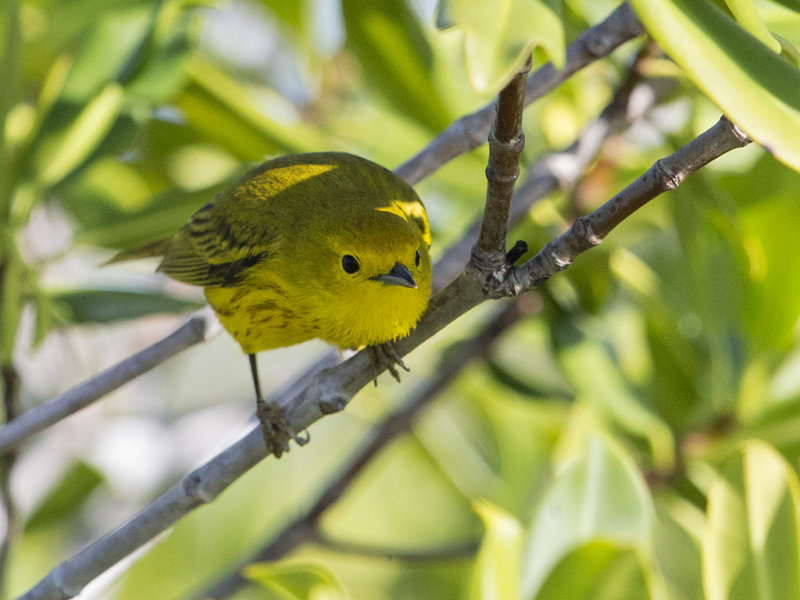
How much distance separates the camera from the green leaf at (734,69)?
3.65 ft

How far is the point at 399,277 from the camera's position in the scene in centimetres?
192

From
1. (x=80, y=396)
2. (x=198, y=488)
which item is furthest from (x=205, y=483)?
(x=80, y=396)

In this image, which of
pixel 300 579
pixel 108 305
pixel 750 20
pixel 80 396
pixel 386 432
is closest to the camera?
pixel 750 20

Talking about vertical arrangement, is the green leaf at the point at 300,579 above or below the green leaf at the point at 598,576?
above

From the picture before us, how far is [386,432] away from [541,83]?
1.15m

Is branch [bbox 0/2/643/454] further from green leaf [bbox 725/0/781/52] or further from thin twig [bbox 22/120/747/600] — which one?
green leaf [bbox 725/0/781/52]

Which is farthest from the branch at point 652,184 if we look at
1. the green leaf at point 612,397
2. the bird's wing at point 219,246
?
the bird's wing at point 219,246

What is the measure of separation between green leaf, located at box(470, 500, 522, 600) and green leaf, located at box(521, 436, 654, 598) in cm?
12

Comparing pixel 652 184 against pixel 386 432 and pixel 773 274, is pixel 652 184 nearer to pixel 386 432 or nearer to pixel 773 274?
pixel 773 274

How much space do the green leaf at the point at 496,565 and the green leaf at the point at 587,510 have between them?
119mm

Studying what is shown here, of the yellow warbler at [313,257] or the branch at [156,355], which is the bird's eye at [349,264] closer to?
the yellow warbler at [313,257]

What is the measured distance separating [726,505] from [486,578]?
0.45 meters

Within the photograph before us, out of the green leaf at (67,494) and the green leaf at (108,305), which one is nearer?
the green leaf at (108,305)

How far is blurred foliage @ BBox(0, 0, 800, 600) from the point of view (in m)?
1.60
